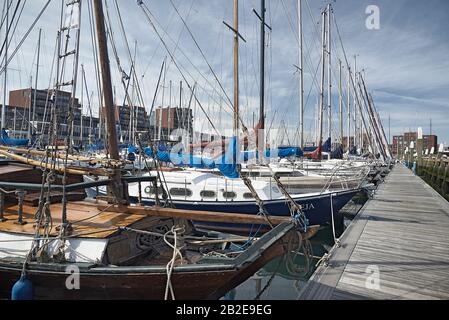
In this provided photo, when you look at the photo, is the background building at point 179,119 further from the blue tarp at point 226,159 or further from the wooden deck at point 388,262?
the wooden deck at point 388,262

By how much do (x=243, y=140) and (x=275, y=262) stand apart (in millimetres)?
4849

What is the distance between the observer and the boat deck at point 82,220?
4.79 m

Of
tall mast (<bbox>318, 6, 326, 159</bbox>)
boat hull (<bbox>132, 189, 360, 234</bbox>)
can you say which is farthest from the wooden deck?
tall mast (<bbox>318, 6, 326, 159</bbox>)

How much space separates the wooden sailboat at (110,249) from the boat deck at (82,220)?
0.02 m

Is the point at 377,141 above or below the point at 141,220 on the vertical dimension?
above

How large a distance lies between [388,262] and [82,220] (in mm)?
6192

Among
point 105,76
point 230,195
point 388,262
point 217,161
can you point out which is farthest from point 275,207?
point 105,76

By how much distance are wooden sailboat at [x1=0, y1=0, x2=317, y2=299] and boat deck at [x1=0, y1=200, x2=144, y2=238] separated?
16mm

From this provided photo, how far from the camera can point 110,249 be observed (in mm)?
4684

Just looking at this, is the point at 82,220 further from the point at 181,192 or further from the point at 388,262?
the point at 181,192

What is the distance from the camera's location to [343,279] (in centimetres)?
534

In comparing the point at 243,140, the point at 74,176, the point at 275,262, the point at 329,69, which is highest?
the point at 329,69
